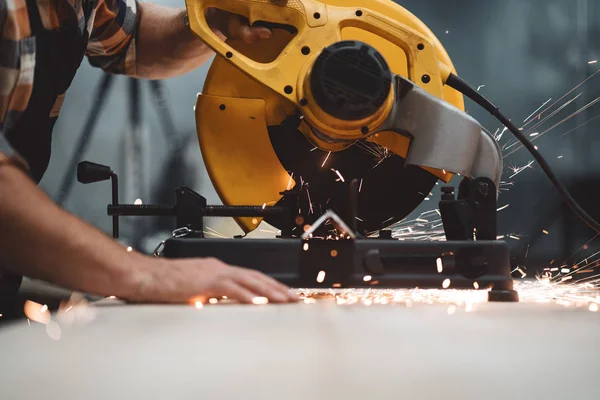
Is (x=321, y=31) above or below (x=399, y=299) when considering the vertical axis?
above

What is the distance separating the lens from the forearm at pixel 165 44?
1.44 meters

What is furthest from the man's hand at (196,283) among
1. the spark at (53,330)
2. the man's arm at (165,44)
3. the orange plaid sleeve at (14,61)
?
the man's arm at (165,44)

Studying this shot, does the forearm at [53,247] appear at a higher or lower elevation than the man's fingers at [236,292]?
higher

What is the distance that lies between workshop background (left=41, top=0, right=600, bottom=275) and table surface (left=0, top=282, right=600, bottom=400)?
4.86 ft

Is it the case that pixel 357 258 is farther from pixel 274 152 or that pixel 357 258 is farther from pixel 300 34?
pixel 300 34

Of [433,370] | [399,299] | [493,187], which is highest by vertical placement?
[493,187]

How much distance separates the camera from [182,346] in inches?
21.4

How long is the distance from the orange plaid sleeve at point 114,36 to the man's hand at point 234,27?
0.36 m

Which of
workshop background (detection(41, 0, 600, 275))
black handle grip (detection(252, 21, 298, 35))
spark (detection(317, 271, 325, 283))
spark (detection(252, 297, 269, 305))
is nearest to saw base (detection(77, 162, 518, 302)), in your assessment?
spark (detection(317, 271, 325, 283))

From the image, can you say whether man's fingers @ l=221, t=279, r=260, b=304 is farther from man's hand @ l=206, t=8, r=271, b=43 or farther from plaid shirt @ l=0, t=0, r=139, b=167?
man's hand @ l=206, t=8, r=271, b=43

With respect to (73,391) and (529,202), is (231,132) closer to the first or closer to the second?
(73,391)

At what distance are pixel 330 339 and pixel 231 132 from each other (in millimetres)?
693

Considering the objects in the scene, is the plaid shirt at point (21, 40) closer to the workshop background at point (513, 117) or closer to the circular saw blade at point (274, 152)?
the circular saw blade at point (274, 152)

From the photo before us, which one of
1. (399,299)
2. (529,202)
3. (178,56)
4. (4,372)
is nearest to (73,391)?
(4,372)
